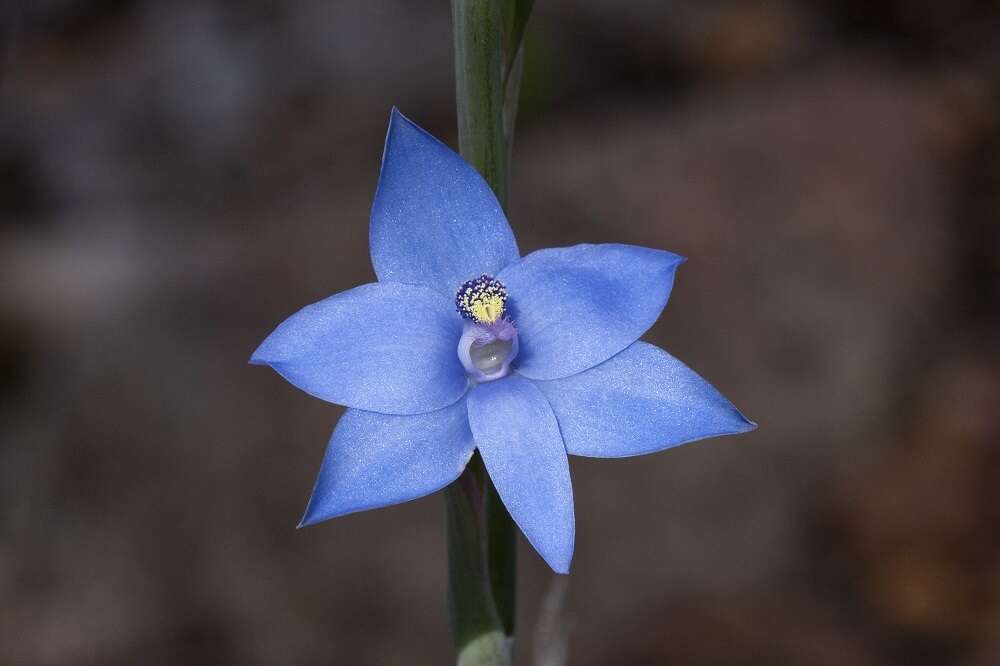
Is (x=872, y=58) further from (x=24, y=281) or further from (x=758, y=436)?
(x=24, y=281)

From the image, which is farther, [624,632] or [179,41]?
[179,41]

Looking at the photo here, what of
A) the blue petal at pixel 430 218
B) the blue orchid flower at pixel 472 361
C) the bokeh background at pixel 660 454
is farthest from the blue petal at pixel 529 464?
the bokeh background at pixel 660 454

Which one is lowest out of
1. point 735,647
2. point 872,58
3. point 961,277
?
point 735,647

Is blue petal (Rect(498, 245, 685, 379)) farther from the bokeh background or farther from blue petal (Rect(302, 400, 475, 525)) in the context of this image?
the bokeh background

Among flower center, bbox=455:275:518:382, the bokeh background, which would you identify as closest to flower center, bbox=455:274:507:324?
flower center, bbox=455:275:518:382


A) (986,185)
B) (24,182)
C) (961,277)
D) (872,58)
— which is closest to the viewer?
(961,277)

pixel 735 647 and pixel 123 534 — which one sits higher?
pixel 123 534

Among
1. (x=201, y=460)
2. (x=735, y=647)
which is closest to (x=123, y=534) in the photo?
(x=201, y=460)

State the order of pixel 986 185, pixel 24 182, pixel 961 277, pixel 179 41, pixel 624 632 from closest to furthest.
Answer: pixel 624 632
pixel 961 277
pixel 986 185
pixel 24 182
pixel 179 41
